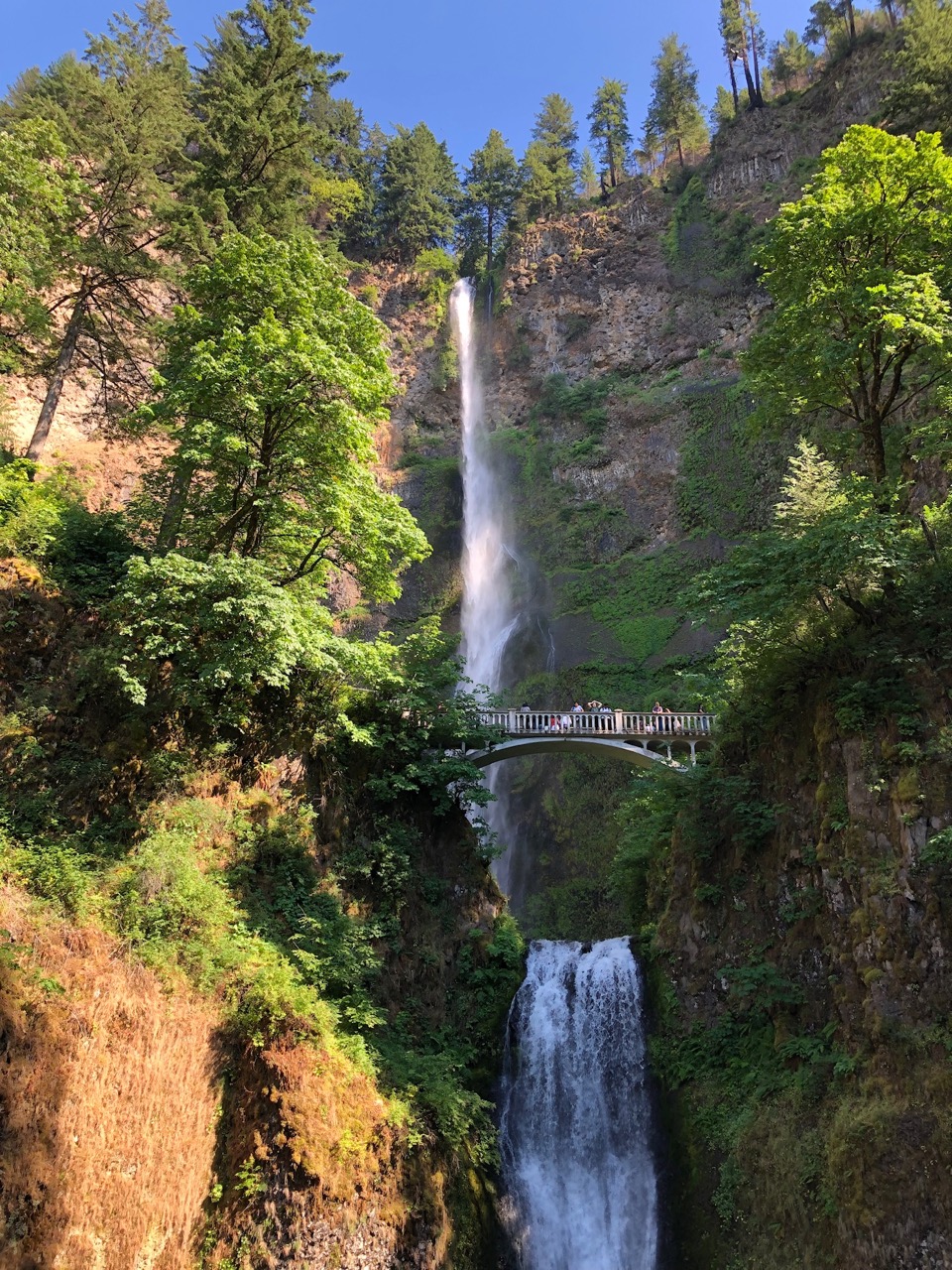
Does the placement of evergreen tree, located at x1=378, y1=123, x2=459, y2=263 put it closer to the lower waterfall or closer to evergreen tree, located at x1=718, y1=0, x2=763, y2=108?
evergreen tree, located at x1=718, y1=0, x2=763, y2=108

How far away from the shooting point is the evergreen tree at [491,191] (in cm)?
4844

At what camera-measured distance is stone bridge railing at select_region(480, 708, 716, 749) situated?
20.7 meters

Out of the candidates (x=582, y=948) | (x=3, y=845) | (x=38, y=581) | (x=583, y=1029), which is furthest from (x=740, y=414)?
(x=3, y=845)

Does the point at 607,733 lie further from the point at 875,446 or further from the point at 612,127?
the point at 612,127

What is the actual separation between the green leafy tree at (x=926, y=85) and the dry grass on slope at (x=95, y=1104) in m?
33.2

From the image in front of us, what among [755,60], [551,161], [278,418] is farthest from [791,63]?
[278,418]

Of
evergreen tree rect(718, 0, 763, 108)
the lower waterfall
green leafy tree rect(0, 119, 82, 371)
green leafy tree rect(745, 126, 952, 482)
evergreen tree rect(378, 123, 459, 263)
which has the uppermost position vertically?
evergreen tree rect(718, 0, 763, 108)

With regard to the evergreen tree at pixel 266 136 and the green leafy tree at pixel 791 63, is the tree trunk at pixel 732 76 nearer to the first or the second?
the green leafy tree at pixel 791 63

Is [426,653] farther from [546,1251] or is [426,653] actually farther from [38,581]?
[546,1251]

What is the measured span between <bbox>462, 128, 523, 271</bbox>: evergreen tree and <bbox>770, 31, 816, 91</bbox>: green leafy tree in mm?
15970

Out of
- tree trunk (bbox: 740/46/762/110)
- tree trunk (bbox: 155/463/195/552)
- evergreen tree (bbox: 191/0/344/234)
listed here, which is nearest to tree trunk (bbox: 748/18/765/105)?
tree trunk (bbox: 740/46/762/110)

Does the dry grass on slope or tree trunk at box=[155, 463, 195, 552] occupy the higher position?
tree trunk at box=[155, 463, 195, 552]

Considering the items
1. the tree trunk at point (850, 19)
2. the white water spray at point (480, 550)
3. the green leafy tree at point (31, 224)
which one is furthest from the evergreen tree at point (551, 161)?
the green leafy tree at point (31, 224)

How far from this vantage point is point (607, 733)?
21.0 meters
